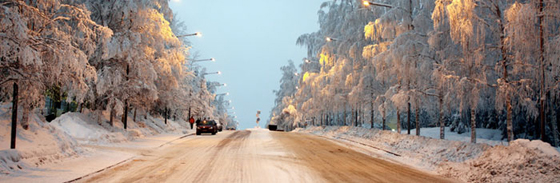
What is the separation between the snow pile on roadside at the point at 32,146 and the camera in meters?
10.2

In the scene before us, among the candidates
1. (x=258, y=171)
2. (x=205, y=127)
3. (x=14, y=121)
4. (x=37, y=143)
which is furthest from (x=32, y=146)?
(x=205, y=127)

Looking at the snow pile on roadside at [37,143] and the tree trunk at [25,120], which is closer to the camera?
the snow pile on roadside at [37,143]

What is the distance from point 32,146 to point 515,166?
13658mm

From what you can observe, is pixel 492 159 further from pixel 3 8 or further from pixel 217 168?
pixel 3 8

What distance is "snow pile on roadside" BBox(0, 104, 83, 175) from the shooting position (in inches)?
402

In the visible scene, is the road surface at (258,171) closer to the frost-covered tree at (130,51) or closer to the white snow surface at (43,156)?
the white snow surface at (43,156)

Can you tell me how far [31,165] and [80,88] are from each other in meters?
2.92

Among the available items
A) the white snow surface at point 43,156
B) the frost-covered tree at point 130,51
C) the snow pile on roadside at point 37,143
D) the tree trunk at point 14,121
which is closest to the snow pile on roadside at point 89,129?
the snow pile on roadside at point 37,143

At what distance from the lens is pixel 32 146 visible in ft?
39.0

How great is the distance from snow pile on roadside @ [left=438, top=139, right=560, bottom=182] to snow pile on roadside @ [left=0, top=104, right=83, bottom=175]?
11.8 meters

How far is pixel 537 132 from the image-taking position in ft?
79.7

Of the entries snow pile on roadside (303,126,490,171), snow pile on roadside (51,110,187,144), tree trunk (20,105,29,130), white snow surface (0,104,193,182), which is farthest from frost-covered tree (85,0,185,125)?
snow pile on roadside (303,126,490,171)

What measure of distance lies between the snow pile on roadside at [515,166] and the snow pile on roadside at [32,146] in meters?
11.8

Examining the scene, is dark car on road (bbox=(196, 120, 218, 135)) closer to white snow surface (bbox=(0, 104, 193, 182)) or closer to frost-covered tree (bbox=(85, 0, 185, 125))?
frost-covered tree (bbox=(85, 0, 185, 125))
